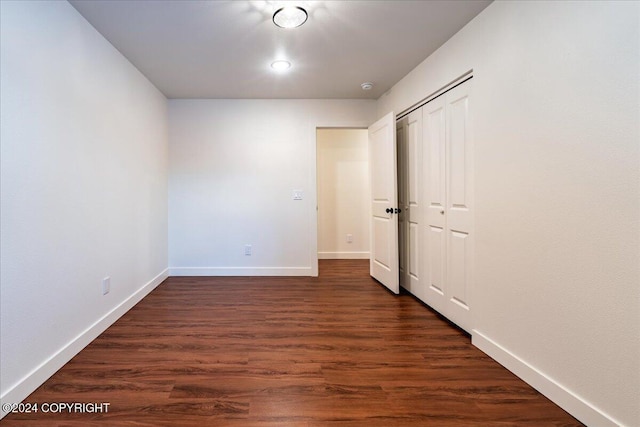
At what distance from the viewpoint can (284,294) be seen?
10.4ft

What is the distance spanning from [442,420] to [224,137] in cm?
368

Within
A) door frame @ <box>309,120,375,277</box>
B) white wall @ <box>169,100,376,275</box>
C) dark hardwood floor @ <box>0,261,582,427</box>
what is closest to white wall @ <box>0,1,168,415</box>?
dark hardwood floor @ <box>0,261,582,427</box>

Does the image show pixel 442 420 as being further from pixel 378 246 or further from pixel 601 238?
pixel 378 246

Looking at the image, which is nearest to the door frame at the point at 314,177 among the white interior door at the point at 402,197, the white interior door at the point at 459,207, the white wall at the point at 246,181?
the white wall at the point at 246,181

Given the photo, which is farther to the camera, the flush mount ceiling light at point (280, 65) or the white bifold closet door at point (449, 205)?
the flush mount ceiling light at point (280, 65)

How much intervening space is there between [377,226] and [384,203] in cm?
36

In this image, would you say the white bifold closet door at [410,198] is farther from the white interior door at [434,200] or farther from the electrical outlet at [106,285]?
the electrical outlet at [106,285]

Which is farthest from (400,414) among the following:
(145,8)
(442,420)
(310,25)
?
(145,8)

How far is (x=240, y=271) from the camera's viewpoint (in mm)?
3900

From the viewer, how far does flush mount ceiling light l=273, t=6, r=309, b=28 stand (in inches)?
76.7

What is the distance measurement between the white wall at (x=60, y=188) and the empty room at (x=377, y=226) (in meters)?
0.02

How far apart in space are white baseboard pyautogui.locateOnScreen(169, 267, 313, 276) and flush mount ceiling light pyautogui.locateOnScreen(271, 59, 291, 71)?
241 cm

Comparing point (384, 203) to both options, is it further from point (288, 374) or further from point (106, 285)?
point (106, 285)

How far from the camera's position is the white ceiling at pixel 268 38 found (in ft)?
6.48
